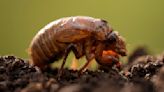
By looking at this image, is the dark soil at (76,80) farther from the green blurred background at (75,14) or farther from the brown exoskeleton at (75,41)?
the green blurred background at (75,14)

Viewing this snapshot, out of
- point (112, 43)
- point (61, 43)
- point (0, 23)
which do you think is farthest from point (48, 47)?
point (0, 23)

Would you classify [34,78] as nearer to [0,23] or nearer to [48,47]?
[48,47]

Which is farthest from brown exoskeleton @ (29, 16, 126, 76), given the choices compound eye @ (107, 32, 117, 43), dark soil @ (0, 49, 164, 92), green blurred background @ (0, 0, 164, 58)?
green blurred background @ (0, 0, 164, 58)

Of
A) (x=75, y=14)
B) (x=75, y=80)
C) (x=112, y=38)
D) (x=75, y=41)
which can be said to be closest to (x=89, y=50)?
(x=75, y=41)

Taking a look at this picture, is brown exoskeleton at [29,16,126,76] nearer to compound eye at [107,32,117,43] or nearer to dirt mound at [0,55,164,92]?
compound eye at [107,32,117,43]

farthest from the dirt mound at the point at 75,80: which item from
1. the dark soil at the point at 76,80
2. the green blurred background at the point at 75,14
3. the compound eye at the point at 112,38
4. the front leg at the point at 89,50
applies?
the green blurred background at the point at 75,14

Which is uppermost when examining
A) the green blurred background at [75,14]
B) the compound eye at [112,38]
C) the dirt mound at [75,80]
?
the green blurred background at [75,14]
